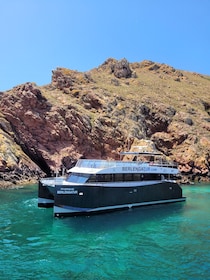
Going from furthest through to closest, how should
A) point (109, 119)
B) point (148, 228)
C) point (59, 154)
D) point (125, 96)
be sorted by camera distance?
point (125, 96) < point (109, 119) < point (59, 154) < point (148, 228)

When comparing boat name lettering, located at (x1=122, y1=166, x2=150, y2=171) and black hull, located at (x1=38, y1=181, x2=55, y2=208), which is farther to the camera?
black hull, located at (x1=38, y1=181, x2=55, y2=208)

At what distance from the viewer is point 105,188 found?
33.5 metres

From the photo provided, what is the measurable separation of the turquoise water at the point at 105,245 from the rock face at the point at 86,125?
31455mm

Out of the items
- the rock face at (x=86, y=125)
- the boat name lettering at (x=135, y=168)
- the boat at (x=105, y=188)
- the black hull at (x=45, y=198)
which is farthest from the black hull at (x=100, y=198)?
the rock face at (x=86, y=125)

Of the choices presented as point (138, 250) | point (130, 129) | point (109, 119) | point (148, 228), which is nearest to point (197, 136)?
point (130, 129)

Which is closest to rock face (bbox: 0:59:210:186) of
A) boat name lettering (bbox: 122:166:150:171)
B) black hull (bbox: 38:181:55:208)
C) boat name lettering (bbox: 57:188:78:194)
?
black hull (bbox: 38:181:55:208)

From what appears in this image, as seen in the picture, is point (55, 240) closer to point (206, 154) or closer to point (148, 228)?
point (148, 228)

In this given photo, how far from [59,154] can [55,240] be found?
52.5 metres

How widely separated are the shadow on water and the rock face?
30463mm

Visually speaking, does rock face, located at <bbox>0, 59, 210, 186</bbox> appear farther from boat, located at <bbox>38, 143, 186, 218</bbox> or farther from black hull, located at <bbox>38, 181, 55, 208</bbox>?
boat, located at <bbox>38, 143, 186, 218</bbox>

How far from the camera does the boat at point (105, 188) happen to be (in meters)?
31.5

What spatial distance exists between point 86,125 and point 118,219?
50.6m

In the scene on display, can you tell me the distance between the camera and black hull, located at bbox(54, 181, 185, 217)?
1233 inches

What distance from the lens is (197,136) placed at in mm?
95375
